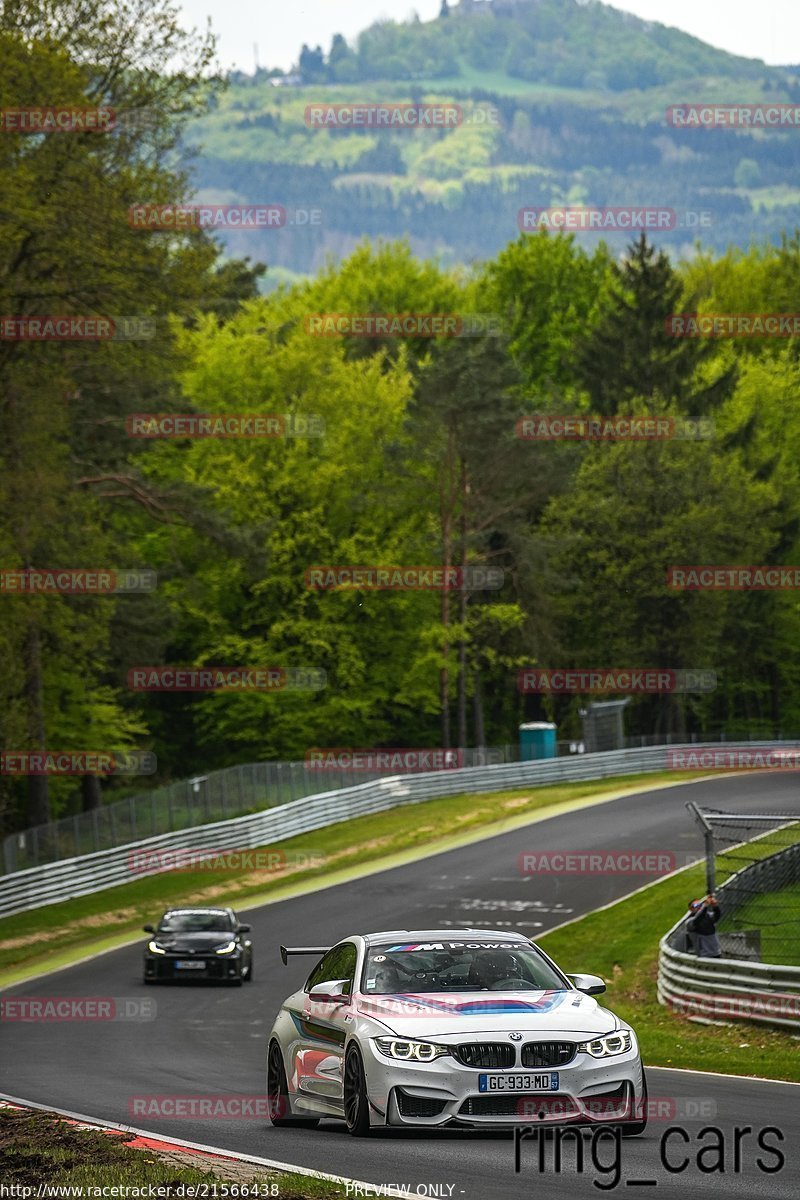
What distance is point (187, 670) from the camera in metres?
62.0

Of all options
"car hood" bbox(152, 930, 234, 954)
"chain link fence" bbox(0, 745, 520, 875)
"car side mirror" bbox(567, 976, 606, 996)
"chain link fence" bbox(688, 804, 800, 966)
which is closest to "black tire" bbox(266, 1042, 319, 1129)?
"car side mirror" bbox(567, 976, 606, 996)

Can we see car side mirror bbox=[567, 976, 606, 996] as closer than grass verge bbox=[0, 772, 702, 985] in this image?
Yes

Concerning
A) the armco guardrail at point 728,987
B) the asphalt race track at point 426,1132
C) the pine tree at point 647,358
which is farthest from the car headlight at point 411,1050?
the pine tree at point 647,358

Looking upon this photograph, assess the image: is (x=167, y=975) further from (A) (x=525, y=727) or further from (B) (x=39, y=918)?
(A) (x=525, y=727)

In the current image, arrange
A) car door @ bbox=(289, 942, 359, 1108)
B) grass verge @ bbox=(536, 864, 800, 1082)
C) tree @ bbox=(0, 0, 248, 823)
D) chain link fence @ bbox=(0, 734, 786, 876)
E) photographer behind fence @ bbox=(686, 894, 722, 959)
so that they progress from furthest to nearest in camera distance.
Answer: chain link fence @ bbox=(0, 734, 786, 876)
tree @ bbox=(0, 0, 248, 823)
photographer behind fence @ bbox=(686, 894, 722, 959)
grass verge @ bbox=(536, 864, 800, 1082)
car door @ bbox=(289, 942, 359, 1108)

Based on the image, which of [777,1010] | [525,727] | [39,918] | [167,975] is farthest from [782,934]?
[525,727]

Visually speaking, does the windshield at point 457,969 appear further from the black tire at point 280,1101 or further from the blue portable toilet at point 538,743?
the blue portable toilet at point 538,743

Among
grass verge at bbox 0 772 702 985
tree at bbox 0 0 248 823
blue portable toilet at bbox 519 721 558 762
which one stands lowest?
grass verge at bbox 0 772 702 985

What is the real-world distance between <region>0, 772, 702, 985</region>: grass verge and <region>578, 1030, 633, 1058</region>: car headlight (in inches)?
886

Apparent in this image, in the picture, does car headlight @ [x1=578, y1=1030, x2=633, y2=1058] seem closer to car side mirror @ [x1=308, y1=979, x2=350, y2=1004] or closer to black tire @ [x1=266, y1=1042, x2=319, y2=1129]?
Answer: car side mirror @ [x1=308, y1=979, x2=350, y2=1004]

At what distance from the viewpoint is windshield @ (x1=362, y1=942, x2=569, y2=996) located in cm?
1141

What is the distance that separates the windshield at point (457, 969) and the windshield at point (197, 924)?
18019 millimetres

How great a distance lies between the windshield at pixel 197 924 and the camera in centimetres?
2941

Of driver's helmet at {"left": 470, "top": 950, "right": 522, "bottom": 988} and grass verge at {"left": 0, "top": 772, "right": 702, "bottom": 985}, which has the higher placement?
driver's helmet at {"left": 470, "top": 950, "right": 522, "bottom": 988}
